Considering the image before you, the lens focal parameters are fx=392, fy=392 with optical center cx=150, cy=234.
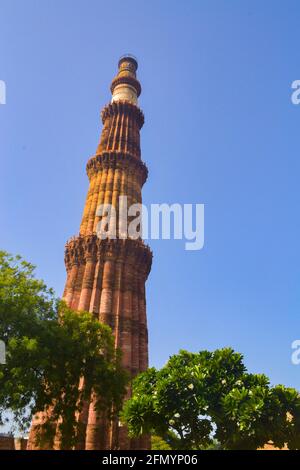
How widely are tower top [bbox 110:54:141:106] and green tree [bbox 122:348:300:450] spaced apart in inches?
1687

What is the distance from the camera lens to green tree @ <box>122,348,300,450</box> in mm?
21109

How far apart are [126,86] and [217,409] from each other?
4790 cm

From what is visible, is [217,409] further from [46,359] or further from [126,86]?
[126,86]

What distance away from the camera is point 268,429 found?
21031 mm

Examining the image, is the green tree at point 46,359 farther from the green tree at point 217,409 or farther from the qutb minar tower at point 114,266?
the qutb minar tower at point 114,266

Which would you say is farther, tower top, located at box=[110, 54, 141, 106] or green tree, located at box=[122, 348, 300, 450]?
tower top, located at box=[110, 54, 141, 106]

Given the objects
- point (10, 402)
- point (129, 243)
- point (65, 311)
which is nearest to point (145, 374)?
point (65, 311)

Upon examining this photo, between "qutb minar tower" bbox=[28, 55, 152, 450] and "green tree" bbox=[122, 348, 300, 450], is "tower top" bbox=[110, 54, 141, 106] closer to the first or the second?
"qutb minar tower" bbox=[28, 55, 152, 450]

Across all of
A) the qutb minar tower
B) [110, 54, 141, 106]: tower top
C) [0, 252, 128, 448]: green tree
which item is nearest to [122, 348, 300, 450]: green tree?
[0, 252, 128, 448]: green tree

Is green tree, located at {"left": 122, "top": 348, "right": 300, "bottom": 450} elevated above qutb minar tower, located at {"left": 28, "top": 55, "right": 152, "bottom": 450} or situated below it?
below

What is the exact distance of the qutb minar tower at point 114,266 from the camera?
30344 millimetres

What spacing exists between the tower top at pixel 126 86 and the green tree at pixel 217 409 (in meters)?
42.8

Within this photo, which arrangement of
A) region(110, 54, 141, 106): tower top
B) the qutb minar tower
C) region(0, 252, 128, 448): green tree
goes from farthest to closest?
1. region(110, 54, 141, 106): tower top
2. the qutb minar tower
3. region(0, 252, 128, 448): green tree

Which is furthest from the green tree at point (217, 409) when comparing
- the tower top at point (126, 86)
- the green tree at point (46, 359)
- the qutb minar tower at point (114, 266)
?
the tower top at point (126, 86)
